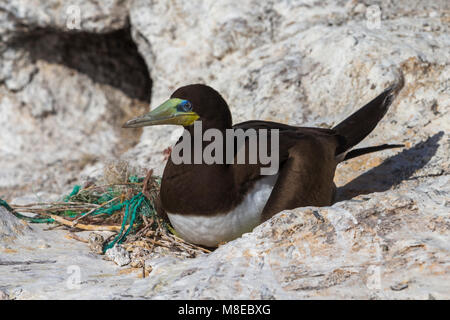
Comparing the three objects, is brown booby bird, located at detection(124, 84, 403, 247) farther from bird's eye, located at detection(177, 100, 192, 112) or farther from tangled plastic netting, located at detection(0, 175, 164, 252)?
tangled plastic netting, located at detection(0, 175, 164, 252)

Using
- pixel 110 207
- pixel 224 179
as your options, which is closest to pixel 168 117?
pixel 224 179

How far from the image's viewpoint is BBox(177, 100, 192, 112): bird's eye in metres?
4.25

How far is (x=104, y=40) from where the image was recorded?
31.1 feet

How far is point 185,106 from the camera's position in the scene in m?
4.25

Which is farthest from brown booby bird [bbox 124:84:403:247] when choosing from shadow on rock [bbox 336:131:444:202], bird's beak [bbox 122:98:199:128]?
shadow on rock [bbox 336:131:444:202]

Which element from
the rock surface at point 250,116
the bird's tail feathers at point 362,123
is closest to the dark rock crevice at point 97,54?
the rock surface at point 250,116

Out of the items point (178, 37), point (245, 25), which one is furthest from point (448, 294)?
point (178, 37)

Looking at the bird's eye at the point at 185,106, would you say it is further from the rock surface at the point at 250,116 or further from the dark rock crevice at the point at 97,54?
the dark rock crevice at the point at 97,54

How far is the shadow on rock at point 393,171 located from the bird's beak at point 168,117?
5.13 feet

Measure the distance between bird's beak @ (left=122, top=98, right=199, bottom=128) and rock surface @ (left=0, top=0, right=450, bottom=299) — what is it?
97cm

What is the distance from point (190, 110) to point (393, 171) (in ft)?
6.93

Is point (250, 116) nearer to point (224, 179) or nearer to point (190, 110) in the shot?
point (190, 110)

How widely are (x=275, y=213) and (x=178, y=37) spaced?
14.4ft

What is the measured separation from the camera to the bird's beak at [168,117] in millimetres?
4234
